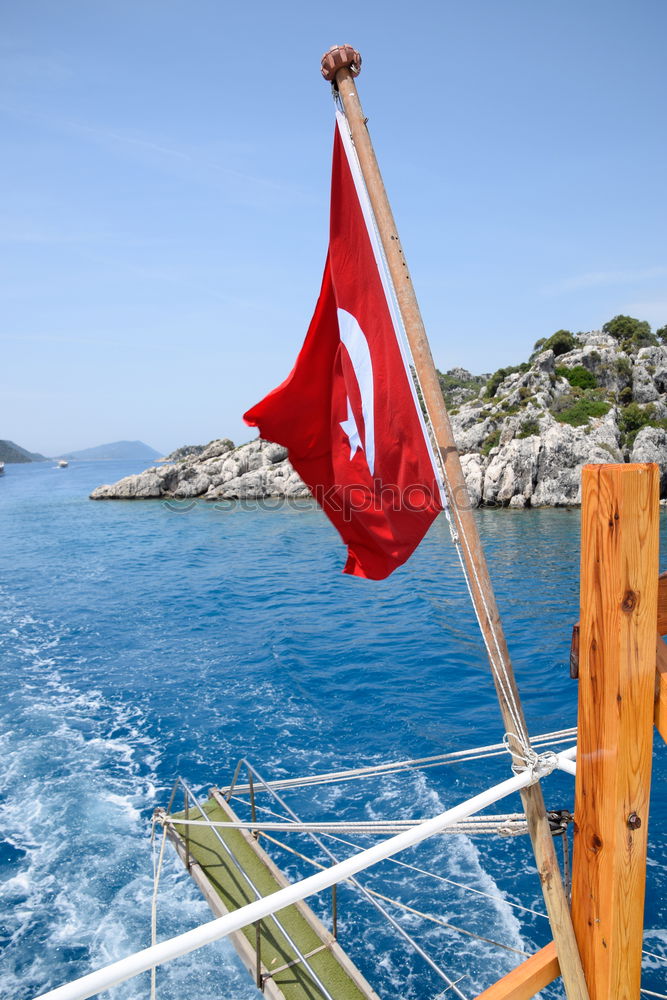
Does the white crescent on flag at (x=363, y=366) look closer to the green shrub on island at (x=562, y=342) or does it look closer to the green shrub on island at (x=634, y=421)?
the green shrub on island at (x=634, y=421)

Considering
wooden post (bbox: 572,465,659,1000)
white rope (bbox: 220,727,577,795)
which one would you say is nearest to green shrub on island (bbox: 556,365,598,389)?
white rope (bbox: 220,727,577,795)

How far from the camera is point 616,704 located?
249 centimetres

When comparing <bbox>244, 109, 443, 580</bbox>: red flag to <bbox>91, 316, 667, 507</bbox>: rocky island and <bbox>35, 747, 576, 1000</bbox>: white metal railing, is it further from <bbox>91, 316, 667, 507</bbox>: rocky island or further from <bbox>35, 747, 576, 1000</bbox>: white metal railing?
<bbox>91, 316, 667, 507</bbox>: rocky island

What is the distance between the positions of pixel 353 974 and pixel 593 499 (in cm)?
632

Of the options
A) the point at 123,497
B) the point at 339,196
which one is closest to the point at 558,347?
the point at 123,497

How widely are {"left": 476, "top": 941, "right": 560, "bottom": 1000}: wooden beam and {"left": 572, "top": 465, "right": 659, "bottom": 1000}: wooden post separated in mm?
197

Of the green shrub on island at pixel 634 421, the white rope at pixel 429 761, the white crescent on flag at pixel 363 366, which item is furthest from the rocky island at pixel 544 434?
the white crescent on flag at pixel 363 366

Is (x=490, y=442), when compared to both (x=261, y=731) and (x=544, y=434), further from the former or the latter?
(x=261, y=731)

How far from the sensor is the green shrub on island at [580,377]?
5931 centimetres

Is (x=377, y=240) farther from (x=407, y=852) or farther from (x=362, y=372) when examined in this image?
(x=407, y=852)

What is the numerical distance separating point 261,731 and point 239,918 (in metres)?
12.6

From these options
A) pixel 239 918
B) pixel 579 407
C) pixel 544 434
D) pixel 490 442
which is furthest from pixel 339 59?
pixel 579 407

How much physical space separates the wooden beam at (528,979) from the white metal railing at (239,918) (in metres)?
0.66

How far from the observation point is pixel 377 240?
3787 mm
